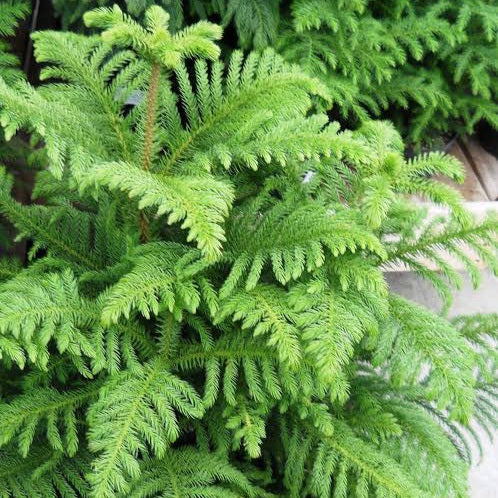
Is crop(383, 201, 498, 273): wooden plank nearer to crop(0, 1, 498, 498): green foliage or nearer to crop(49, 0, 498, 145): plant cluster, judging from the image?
crop(49, 0, 498, 145): plant cluster

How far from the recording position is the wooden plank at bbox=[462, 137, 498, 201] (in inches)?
119

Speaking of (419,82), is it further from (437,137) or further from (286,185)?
(286,185)

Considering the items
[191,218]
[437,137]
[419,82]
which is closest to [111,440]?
[191,218]

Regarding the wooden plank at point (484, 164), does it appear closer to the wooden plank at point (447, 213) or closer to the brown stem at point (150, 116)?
the wooden plank at point (447, 213)

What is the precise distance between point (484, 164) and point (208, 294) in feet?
7.58

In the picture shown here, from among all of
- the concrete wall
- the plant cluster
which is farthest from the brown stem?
the concrete wall

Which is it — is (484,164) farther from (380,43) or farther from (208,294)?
(208,294)

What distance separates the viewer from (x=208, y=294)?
1.34 m

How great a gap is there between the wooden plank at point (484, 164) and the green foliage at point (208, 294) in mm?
1614

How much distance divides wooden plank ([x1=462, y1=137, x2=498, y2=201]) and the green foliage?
161 centimetres

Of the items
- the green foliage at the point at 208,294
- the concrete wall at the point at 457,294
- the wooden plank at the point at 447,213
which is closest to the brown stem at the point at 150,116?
the green foliage at the point at 208,294

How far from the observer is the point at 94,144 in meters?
1.31

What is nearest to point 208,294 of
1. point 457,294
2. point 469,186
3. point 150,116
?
point 150,116

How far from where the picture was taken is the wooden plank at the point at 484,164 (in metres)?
3.02
